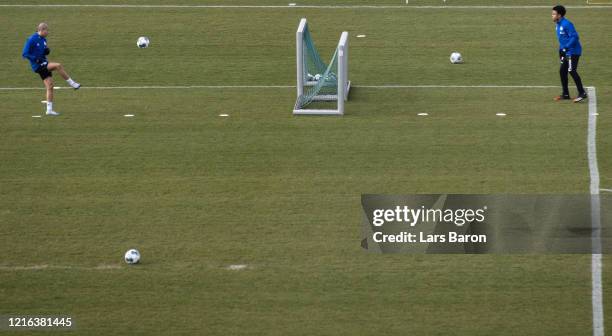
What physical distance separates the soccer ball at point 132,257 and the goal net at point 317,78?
7.08 meters

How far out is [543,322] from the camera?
43.7 feet

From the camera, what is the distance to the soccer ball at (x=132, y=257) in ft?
49.1

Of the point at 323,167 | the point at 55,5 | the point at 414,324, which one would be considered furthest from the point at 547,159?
the point at 55,5

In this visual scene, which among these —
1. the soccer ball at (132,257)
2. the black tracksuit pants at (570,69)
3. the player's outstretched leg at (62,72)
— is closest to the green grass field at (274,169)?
the soccer ball at (132,257)

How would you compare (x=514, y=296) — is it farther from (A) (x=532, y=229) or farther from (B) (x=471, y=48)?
(B) (x=471, y=48)

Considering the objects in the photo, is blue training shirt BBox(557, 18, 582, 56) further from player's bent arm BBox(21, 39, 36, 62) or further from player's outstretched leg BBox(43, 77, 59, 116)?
player's bent arm BBox(21, 39, 36, 62)

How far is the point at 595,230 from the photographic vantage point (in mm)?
15875

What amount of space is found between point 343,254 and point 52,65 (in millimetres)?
9017

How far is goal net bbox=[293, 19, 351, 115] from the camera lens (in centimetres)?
2122

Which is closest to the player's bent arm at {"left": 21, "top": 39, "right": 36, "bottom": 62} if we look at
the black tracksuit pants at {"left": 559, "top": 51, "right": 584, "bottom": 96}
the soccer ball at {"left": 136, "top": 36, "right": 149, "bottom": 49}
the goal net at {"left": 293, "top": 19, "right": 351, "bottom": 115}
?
the goal net at {"left": 293, "top": 19, "right": 351, "bottom": 115}

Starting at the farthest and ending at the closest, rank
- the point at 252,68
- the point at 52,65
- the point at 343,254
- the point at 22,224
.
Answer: the point at 252,68
the point at 52,65
the point at 22,224
the point at 343,254

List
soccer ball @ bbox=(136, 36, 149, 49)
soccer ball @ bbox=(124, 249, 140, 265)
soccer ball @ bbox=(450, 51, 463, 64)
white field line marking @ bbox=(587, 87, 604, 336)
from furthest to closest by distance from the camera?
1. soccer ball @ bbox=(136, 36, 149, 49)
2. soccer ball @ bbox=(450, 51, 463, 64)
3. soccer ball @ bbox=(124, 249, 140, 265)
4. white field line marking @ bbox=(587, 87, 604, 336)

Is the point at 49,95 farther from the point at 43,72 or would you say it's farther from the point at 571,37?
the point at 571,37

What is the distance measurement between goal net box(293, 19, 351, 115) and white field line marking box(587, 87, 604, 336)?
4.66 m
